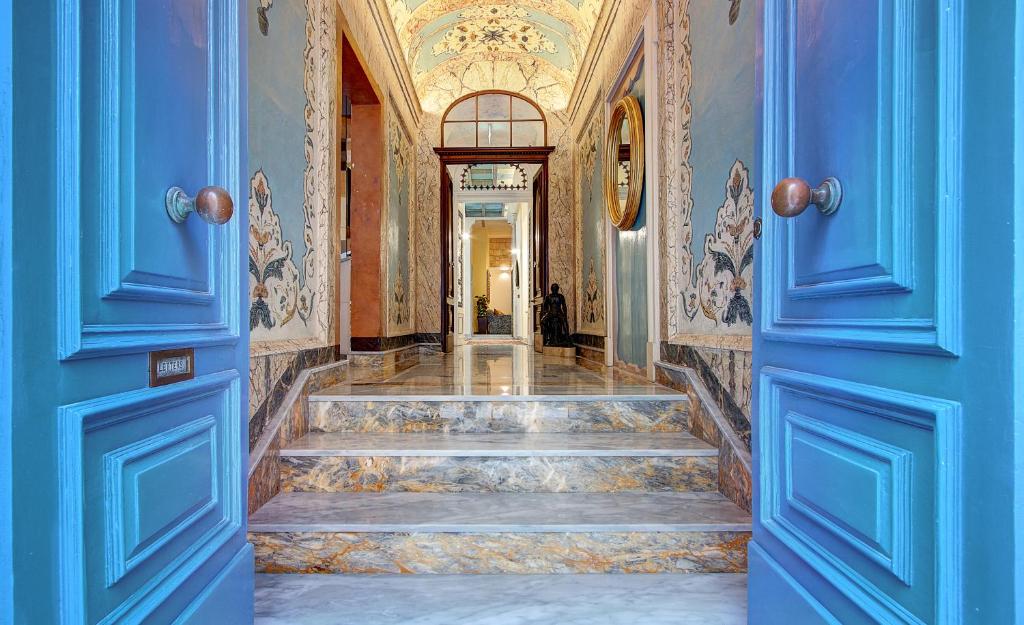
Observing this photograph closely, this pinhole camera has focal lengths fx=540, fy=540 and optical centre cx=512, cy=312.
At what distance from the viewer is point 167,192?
3.07 ft

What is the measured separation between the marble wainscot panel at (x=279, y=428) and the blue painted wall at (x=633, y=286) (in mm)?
2058

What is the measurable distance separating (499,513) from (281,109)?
1941mm

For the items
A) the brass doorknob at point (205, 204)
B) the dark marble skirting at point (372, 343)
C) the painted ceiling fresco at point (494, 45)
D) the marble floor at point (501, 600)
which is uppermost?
the painted ceiling fresco at point (494, 45)

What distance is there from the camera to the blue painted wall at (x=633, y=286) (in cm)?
363

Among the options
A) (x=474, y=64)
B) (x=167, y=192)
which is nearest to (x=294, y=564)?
(x=167, y=192)

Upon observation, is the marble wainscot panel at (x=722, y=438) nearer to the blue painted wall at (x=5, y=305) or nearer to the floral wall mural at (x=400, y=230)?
the blue painted wall at (x=5, y=305)

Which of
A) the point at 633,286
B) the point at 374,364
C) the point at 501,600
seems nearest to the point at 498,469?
the point at 501,600

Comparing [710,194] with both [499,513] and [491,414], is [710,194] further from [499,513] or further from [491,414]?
[499,513]

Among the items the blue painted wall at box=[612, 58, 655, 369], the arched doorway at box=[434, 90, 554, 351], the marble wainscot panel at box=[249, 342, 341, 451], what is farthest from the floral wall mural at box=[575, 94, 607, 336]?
the marble wainscot panel at box=[249, 342, 341, 451]

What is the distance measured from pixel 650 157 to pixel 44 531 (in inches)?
129

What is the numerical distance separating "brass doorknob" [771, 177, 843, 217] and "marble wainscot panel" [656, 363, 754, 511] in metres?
1.13

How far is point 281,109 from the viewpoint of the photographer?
2.39 m

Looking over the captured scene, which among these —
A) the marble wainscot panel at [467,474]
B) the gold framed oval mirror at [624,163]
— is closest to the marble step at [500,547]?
the marble wainscot panel at [467,474]

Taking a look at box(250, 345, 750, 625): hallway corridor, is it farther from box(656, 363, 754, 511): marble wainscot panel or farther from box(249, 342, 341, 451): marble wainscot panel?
box(249, 342, 341, 451): marble wainscot panel
